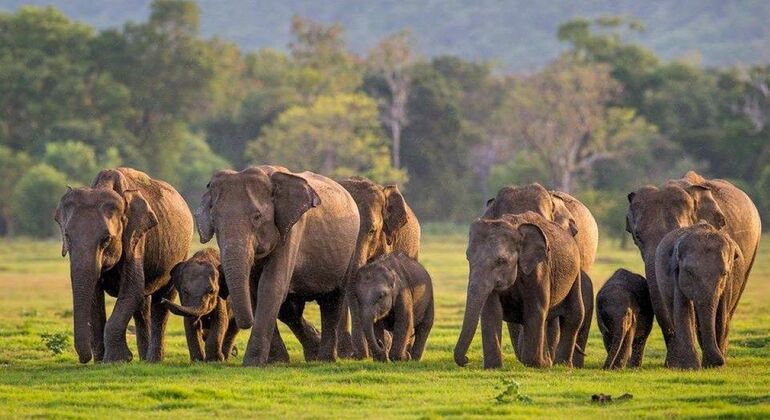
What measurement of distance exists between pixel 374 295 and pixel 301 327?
71.2 inches

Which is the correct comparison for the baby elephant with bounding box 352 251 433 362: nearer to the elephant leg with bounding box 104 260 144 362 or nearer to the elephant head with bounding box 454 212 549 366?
the elephant head with bounding box 454 212 549 366

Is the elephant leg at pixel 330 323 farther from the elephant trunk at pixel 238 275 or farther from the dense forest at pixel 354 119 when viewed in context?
the dense forest at pixel 354 119

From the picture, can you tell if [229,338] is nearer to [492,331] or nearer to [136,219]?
[136,219]

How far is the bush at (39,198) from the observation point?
67125 millimetres

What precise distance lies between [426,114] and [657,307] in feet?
212

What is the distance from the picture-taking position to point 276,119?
87188 millimetres

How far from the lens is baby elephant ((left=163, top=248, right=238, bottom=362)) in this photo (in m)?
18.8

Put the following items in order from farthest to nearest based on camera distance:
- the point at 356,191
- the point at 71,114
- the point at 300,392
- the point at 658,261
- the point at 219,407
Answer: the point at 71,114 < the point at 356,191 < the point at 658,261 < the point at 300,392 < the point at 219,407

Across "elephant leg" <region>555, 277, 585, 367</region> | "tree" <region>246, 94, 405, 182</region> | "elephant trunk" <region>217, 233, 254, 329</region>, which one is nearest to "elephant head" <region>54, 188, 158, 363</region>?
"elephant trunk" <region>217, 233, 254, 329</region>

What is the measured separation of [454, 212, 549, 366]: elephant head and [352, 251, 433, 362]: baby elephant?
149 centimetres

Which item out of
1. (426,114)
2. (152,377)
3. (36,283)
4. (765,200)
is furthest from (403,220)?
(426,114)

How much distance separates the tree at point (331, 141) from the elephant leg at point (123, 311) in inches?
2249

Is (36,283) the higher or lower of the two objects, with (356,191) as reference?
lower

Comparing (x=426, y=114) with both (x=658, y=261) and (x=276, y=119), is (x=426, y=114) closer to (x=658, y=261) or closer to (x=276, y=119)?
(x=276, y=119)
